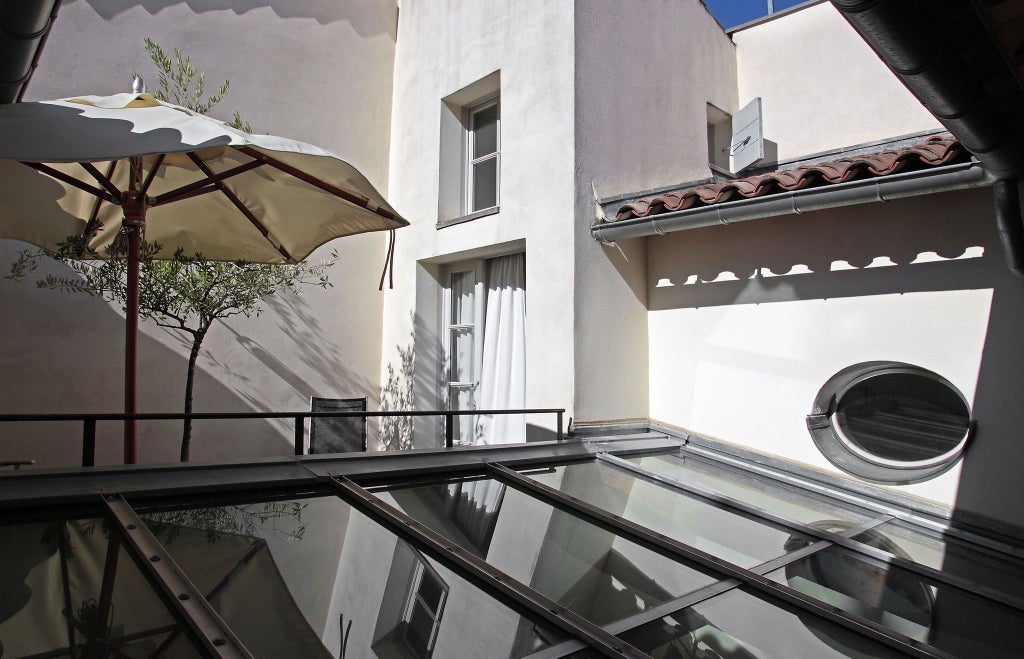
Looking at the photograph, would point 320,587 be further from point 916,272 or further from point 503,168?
point 503,168

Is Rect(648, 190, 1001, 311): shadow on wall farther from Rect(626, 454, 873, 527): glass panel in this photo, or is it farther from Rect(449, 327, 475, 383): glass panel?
Rect(449, 327, 475, 383): glass panel

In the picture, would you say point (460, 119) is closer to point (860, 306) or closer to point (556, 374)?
point (556, 374)

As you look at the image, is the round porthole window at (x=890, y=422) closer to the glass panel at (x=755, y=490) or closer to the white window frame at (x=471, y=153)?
the glass panel at (x=755, y=490)

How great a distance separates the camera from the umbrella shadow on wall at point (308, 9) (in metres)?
6.17

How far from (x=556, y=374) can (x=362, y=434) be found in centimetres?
282

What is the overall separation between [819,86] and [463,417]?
223 inches

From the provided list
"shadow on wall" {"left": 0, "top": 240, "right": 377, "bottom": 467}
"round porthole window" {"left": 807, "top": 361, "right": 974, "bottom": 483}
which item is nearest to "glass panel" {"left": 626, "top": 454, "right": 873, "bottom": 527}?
"round porthole window" {"left": 807, "top": 361, "right": 974, "bottom": 483}

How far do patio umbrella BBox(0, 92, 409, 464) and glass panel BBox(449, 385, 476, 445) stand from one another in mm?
2552

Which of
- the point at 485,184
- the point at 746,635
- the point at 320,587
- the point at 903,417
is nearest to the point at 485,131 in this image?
the point at 485,184

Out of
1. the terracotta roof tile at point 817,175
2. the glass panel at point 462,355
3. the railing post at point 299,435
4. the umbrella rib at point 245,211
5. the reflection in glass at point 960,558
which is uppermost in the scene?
the terracotta roof tile at point 817,175

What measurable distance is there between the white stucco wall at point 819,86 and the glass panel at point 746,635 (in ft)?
20.3

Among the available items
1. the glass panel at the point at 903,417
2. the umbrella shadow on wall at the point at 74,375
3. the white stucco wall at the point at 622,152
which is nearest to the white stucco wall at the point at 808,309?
the glass panel at the point at 903,417

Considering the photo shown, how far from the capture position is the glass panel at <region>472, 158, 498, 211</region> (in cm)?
659

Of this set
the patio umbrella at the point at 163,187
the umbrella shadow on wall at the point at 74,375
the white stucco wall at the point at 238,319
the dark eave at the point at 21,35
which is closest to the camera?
the dark eave at the point at 21,35
